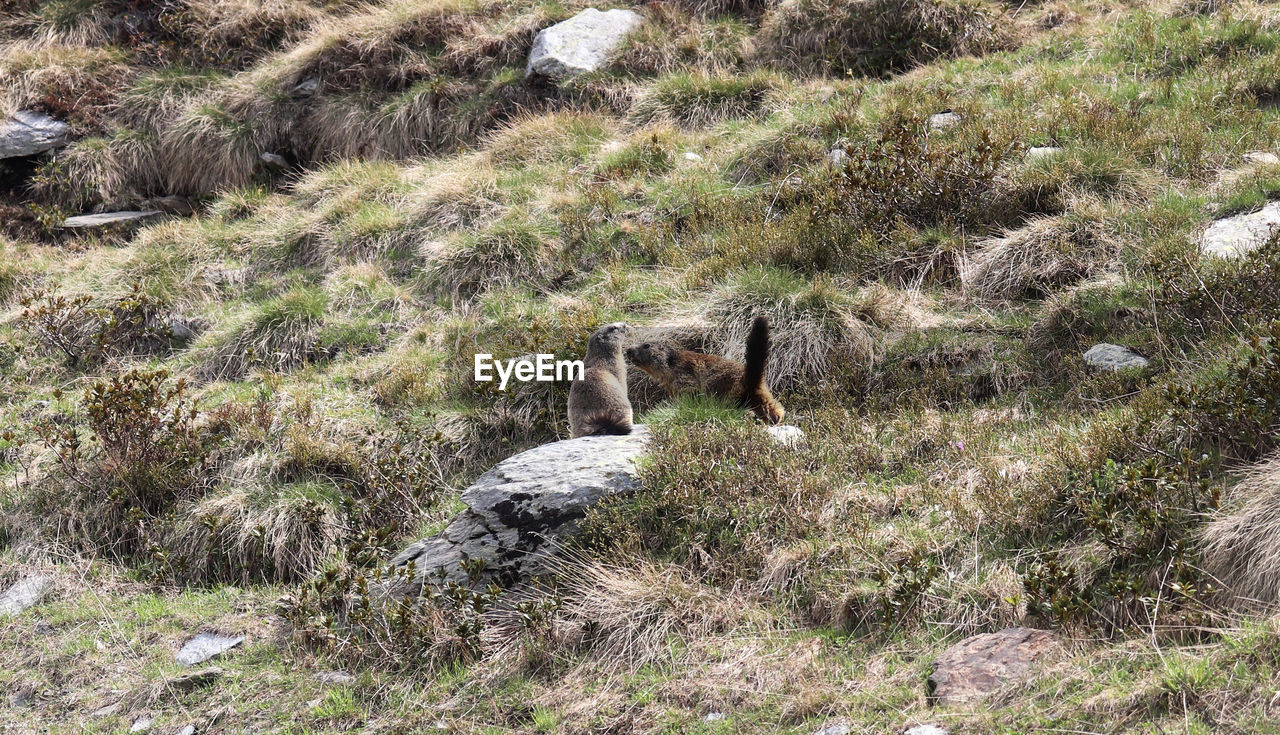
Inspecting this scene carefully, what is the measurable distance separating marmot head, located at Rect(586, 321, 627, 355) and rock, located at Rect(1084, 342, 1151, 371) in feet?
11.2

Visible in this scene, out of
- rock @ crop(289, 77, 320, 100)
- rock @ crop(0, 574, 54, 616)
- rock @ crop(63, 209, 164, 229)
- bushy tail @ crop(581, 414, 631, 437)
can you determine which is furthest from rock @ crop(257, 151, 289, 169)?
bushy tail @ crop(581, 414, 631, 437)

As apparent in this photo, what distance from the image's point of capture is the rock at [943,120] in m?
10.3

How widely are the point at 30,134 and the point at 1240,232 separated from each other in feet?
47.0

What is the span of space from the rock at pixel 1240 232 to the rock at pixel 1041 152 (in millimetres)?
1705

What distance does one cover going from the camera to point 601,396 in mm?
7352

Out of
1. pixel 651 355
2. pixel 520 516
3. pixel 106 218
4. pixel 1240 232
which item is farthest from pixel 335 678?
pixel 106 218

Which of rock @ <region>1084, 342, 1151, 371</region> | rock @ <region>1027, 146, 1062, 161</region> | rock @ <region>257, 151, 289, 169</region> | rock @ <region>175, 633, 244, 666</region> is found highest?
rock @ <region>257, 151, 289, 169</region>

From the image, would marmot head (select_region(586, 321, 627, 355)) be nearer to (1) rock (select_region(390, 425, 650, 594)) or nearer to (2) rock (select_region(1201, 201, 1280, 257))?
(1) rock (select_region(390, 425, 650, 594))

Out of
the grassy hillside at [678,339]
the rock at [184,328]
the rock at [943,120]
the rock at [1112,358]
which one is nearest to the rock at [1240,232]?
the grassy hillside at [678,339]

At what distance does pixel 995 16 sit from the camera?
12328 mm

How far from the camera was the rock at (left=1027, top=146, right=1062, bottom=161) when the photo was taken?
9.27 metres

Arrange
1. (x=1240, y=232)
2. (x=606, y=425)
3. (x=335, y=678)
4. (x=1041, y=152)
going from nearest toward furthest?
(x=335, y=678)
(x=606, y=425)
(x=1240, y=232)
(x=1041, y=152)

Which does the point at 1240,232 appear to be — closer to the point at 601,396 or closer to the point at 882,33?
the point at 601,396

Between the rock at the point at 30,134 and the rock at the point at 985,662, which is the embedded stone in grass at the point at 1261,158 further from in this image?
the rock at the point at 30,134
